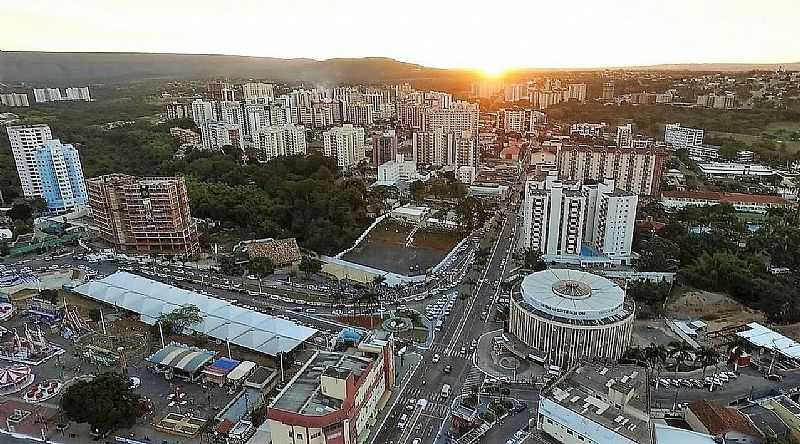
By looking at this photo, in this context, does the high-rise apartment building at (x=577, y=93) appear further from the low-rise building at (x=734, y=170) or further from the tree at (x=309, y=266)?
the tree at (x=309, y=266)

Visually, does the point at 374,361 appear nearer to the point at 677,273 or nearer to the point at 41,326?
the point at 41,326

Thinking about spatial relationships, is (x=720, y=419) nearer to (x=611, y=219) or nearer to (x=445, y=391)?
(x=445, y=391)

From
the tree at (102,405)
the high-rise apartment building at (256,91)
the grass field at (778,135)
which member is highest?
the high-rise apartment building at (256,91)

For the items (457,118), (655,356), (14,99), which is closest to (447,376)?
(655,356)

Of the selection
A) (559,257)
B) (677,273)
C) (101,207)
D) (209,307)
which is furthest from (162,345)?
(677,273)

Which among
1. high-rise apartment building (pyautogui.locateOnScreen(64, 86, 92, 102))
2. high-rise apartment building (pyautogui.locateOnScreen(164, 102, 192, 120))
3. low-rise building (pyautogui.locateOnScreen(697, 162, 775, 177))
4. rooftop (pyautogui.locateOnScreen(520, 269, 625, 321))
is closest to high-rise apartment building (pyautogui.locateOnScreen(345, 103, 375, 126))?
high-rise apartment building (pyautogui.locateOnScreen(164, 102, 192, 120))

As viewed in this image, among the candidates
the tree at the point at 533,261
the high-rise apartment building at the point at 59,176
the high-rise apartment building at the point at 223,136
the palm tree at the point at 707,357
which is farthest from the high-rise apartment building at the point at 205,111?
the palm tree at the point at 707,357
